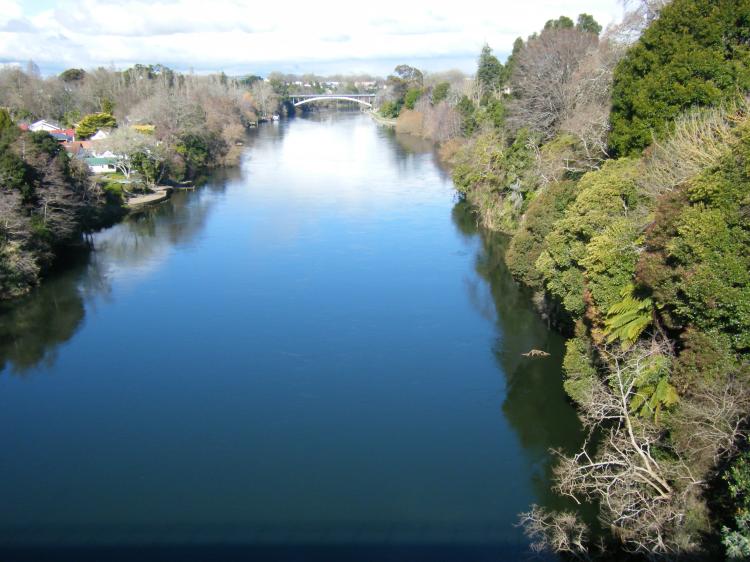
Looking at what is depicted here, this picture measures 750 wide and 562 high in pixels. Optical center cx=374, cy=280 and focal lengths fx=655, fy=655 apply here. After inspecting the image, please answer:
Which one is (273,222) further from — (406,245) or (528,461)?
(528,461)

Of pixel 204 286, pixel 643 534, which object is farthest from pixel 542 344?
pixel 204 286

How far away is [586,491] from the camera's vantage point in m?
12.6

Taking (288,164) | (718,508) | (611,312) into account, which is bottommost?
(288,164)

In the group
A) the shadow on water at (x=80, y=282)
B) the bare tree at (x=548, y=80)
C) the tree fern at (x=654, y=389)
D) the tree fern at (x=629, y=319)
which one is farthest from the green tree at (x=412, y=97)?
the tree fern at (x=654, y=389)

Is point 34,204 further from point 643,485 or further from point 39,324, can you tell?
point 643,485

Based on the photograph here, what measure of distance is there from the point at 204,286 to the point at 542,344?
12354mm

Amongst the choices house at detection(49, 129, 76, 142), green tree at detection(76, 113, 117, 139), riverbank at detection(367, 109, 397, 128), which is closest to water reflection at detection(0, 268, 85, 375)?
house at detection(49, 129, 76, 142)

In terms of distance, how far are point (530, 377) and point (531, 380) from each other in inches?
6.0

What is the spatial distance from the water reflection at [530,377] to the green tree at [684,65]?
6155 mm

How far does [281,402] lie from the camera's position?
53.4ft

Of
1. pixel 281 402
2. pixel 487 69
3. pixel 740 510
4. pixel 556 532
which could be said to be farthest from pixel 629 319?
pixel 487 69

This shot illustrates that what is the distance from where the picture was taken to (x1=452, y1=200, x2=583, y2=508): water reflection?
1441 cm

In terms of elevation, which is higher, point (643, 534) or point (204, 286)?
point (643, 534)

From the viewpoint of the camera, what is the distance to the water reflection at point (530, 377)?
47.3 feet
